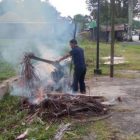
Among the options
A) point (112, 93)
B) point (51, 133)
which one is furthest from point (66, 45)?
point (51, 133)

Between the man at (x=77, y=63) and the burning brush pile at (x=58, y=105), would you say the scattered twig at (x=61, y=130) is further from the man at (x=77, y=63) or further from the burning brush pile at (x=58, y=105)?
the man at (x=77, y=63)

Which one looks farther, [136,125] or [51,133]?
[136,125]

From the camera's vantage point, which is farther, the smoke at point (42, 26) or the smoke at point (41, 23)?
the smoke at point (41, 23)

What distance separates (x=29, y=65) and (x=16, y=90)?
96 centimetres

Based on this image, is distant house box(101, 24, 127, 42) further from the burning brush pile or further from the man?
the burning brush pile

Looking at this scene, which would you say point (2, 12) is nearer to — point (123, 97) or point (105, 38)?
point (123, 97)

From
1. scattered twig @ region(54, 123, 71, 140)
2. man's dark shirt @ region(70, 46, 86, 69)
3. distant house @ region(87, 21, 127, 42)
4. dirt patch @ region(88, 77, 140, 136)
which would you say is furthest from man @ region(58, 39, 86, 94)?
distant house @ region(87, 21, 127, 42)

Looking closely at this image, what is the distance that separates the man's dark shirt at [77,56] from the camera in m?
11.9

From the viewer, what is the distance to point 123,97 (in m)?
12.0

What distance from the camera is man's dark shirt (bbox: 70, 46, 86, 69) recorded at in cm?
1191

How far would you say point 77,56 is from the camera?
1199 cm

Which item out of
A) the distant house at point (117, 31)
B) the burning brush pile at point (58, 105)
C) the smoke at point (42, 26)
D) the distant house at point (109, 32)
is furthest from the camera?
the distant house at point (117, 31)

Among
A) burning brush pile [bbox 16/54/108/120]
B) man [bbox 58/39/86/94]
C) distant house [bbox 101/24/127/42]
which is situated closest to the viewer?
burning brush pile [bbox 16/54/108/120]

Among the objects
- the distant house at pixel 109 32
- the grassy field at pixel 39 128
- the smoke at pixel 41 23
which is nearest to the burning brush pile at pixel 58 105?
the grassy field at pixel 39 128
